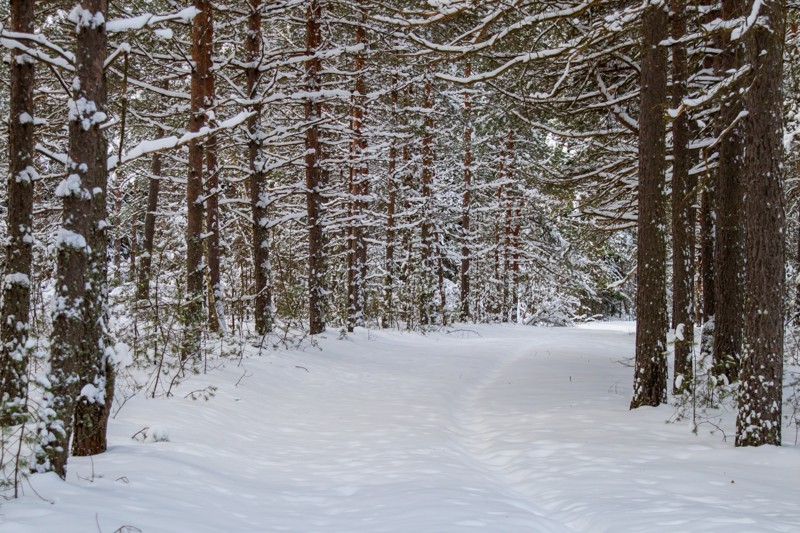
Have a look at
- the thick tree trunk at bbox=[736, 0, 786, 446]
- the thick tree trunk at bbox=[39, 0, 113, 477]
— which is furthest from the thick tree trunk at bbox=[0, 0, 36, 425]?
the thick tree trunk at bbox=[736, 0, 786, 446]

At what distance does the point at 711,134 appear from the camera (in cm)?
1137

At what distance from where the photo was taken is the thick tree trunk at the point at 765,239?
6316 mm

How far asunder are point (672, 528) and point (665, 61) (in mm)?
6639

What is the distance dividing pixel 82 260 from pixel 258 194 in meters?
8.53

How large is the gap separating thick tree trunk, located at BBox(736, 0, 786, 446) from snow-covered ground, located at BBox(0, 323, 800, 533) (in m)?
0.52

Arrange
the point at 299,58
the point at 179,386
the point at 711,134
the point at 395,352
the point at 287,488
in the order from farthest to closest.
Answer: the point at 395,352
the point at 299,58
the point at 711,134
the point at 179,386
the point at 287,488

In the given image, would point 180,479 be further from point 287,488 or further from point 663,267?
point 663,267

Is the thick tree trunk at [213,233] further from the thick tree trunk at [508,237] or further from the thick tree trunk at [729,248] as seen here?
the thick tree trunk at [508,237]

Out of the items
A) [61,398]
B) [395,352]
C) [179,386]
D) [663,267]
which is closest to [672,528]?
[61,398]

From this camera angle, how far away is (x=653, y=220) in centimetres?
869

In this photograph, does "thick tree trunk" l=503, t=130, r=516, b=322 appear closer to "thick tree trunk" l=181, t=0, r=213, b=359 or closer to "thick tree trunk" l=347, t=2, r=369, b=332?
"thick tree trunk" l=347, t=2, r=369, b=332

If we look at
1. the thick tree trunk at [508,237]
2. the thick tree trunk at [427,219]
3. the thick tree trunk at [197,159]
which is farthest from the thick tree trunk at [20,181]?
the thick tree trunk at [508,237]

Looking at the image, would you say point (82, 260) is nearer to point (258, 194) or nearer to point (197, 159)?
point (197, 159)

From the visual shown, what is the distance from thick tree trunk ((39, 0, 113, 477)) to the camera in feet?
14.3
